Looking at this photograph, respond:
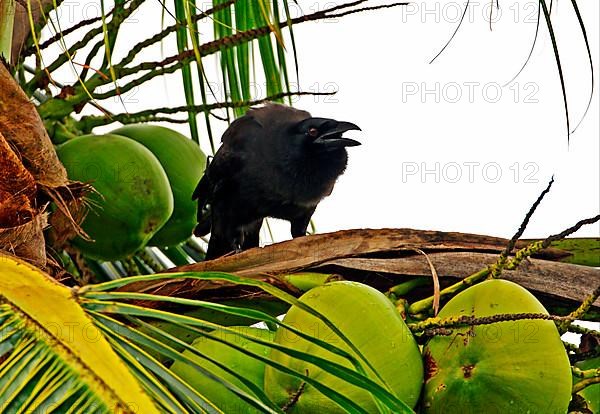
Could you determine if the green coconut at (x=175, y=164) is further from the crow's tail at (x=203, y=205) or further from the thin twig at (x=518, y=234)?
the thin twig at (x=518, y=234)

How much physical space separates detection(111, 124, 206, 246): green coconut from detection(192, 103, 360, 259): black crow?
58 centimetres

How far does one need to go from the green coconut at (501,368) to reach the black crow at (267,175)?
1.45 metres

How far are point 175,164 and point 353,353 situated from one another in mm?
812

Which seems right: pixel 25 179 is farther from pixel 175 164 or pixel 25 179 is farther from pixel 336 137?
pixel 336 137

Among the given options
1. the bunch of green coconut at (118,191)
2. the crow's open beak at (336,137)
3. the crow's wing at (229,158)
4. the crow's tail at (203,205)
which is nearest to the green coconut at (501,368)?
Result: the bunch of green coconut at (118,191)

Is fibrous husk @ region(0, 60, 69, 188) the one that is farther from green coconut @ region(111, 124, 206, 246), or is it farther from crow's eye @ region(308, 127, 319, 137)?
crow's eye @ region(308, 127, 319, 137)

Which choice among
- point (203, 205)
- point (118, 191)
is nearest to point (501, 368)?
point (118, 191)

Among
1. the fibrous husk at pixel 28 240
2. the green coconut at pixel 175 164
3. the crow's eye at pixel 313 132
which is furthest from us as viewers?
the crow's eye at pixel 313 132

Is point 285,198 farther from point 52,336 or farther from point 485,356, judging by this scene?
point 52,336

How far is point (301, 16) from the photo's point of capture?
1195 millimetres

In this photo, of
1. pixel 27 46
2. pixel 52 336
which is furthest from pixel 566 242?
pixel 27 46

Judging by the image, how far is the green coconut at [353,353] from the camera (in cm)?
79

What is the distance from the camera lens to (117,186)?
4.55 feet

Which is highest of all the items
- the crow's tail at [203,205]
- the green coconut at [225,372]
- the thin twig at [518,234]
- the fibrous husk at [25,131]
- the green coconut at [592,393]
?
the fibrous husk at [25,131]
